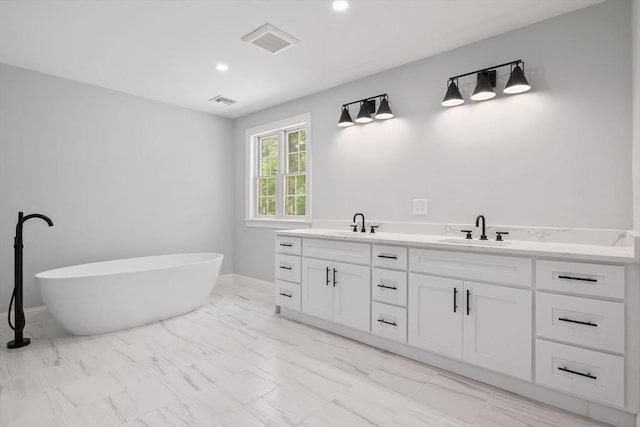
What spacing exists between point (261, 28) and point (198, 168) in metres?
2.74

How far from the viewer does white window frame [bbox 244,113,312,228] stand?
4.09 m

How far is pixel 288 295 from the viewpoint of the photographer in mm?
3383

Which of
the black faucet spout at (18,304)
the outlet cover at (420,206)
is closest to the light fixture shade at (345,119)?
the outlet cover at (420,206)

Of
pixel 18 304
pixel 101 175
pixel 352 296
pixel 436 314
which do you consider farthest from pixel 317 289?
pixel 101 175

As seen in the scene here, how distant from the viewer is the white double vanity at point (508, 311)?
1703 mm

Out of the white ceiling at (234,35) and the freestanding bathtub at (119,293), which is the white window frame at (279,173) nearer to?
the white ceiling at (234,35)

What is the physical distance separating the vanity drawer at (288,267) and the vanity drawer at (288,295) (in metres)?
0.06

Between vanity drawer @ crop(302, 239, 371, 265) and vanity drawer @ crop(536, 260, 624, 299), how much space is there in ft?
4.05

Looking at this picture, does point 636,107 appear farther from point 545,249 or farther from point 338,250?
point 338,250

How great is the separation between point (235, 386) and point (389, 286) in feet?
4.37

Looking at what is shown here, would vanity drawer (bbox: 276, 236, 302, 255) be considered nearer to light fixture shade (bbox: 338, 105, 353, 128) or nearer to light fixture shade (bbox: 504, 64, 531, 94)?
light fixture shade (bbox: 338, 105, 353, 128)

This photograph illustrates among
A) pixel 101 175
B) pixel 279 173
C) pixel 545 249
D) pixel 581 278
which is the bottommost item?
pixel 581 278

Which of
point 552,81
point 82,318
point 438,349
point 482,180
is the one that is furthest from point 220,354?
point 552,81

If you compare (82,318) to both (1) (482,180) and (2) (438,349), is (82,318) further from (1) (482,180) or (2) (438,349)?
(1) (482,180)
